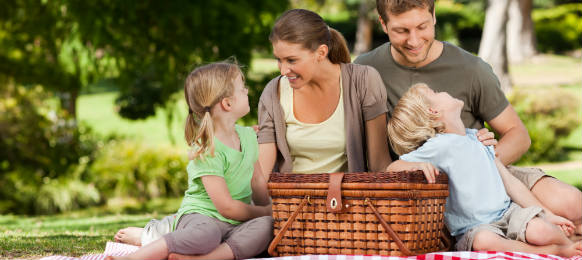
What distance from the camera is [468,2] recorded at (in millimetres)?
22438

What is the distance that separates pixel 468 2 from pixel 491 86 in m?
19.5

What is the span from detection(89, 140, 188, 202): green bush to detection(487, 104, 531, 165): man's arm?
6.89m

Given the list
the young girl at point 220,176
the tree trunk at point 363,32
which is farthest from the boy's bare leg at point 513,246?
the tree trunk at point 363,32

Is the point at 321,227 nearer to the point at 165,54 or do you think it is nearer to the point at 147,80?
the point at 165,54

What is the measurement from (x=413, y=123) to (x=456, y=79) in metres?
0.62

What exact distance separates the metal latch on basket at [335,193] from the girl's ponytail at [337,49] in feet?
2.94

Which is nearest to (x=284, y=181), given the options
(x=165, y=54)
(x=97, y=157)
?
(x=165, y=54)

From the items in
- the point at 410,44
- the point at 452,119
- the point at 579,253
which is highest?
the point at 410,44

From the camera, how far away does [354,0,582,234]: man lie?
3.56 m

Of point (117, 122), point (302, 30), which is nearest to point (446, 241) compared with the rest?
point (302, 30)

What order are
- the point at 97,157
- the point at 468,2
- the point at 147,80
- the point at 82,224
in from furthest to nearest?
the point at 468,2
the point at 97,157
the point at 147,80
the point at 82,224

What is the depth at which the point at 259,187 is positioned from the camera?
3.72 metres

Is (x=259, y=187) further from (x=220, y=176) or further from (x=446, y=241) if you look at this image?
(x=446, y=241)

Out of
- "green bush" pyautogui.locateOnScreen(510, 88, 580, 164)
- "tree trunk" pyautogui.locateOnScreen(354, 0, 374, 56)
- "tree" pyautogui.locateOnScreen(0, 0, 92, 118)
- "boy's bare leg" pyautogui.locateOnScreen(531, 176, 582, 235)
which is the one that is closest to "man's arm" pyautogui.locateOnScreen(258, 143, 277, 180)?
"boy's bare leg" pyautogui.locateOnScreen(531, 176, 582, 235)
